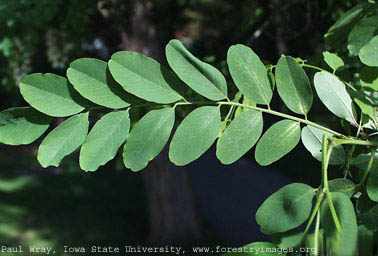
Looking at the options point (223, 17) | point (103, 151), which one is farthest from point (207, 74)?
point (223, 17)

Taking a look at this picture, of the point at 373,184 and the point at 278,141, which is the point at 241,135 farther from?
the point at 373,184

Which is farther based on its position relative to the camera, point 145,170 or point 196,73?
point 145,170

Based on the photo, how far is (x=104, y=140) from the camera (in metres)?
0.62

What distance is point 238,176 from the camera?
255 inches

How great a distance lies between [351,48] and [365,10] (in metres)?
0.11

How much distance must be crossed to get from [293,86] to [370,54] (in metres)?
→ 0.12

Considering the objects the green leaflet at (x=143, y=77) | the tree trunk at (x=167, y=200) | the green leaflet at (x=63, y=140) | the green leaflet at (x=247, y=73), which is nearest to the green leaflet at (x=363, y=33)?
the green leaflet at (x=247, y=73)

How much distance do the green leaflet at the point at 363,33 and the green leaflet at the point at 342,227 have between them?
36 centimetres

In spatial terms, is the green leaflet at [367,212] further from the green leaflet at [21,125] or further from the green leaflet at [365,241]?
the green leaflet at [21,125]

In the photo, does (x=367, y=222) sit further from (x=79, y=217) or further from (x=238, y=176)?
(x=238, y=176)

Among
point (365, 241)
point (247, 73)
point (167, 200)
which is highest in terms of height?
point (167, 200)

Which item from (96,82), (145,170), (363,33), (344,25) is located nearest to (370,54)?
(363,33)

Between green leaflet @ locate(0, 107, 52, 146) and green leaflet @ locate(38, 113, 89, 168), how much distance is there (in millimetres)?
19

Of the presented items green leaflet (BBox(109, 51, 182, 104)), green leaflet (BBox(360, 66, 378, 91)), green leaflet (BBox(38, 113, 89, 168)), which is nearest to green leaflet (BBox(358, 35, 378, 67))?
green leaflet (BBox(360, 66, 378, 91))
